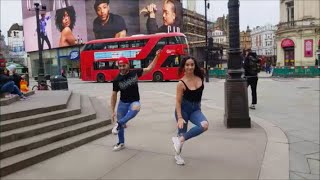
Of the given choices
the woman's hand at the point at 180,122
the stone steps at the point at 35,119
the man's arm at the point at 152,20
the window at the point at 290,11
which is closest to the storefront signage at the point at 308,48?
the window at the point at 290,11

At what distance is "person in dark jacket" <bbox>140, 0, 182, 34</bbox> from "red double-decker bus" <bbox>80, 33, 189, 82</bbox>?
2893cm

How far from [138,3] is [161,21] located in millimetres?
4755

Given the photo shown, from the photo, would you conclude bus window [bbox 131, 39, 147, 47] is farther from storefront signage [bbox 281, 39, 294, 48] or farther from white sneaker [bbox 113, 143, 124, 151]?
storefront signage [bbox 281, 39, 294, 48]

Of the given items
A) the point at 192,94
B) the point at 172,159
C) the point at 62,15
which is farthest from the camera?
the point at 62,15

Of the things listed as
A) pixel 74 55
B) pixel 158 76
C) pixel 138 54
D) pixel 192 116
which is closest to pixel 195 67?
pixel 192 116

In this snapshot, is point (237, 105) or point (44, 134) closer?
point (44, 134)

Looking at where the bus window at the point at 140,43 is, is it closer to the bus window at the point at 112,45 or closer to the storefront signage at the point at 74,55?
the bus window at the point at 112,45

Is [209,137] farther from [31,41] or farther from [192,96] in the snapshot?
[31,41]

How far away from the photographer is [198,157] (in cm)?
505

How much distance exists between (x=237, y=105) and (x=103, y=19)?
1948 inches

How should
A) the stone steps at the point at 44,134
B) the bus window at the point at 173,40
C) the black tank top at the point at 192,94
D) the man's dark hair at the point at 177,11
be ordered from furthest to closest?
1. the man's dark hair at the point at 177,11
2. the bus window at the point at 173,40
3. the stone steps at the point at 44,134
4. the black tank top at the point at 192,94

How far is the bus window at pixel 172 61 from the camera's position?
1002 inches

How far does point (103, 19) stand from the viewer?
54.0 m

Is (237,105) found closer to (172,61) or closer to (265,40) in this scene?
(172,61)
